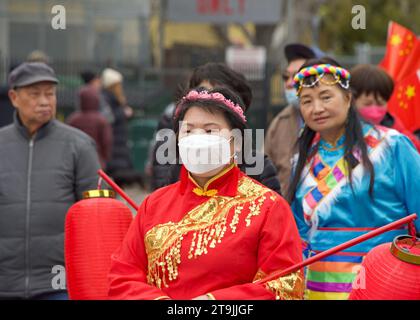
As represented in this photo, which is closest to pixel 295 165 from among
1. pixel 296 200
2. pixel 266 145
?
pixel 296 200

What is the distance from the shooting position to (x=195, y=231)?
3512mm

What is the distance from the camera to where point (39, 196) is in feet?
17.2

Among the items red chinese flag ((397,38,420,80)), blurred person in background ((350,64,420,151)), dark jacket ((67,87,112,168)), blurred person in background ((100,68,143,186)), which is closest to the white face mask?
blurred person in background ((350,64,420,151))

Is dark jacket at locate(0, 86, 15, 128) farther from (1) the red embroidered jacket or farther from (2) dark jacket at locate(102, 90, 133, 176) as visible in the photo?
(1) the red embroidered jacket

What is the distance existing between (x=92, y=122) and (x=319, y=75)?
255 inches

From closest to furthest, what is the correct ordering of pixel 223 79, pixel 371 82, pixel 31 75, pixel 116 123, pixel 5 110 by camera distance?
pixel 223 79 < pixel 31 75 < pixel 371 82 < pixel 116 123 < pixel 5 110

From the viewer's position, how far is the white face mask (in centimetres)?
355

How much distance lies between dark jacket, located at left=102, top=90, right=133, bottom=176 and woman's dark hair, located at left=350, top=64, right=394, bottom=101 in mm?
6980

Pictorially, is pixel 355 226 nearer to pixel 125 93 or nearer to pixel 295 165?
pixel 295 165

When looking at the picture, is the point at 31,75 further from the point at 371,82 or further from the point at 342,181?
the point at 371,82

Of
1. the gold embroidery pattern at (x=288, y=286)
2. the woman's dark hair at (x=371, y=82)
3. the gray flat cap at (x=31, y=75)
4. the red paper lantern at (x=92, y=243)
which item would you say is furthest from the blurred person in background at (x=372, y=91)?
the gold embroidery pattern at (x=288, y=286)

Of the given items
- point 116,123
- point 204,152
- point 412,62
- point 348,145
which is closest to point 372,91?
point 348,145

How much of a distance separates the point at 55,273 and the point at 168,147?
0.98 m
